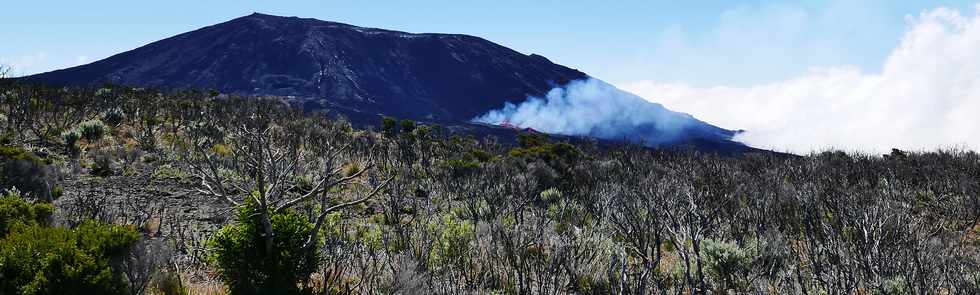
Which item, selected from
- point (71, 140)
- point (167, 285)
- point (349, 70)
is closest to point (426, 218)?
point (167, 285)

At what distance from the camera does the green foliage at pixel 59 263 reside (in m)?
4.30

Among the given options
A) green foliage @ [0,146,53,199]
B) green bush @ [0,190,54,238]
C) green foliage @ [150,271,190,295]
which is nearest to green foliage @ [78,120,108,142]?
green foliage @ [0,146,53,199]

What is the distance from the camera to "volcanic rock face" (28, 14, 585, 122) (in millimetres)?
102562

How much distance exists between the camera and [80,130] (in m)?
17.4

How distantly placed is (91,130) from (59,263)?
17.1m

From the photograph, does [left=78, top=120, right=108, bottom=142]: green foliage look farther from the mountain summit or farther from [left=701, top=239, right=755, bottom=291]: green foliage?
the mountain summit

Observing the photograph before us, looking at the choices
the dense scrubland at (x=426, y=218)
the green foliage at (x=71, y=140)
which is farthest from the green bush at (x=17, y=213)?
→ the green foliage at (x=71, y=140)

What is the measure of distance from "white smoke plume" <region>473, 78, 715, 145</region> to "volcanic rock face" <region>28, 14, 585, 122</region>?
502cm

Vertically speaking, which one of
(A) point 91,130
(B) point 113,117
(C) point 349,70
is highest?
(C) point 349,70

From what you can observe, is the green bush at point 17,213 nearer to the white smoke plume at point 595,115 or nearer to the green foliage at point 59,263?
the green foliage at point 59,263

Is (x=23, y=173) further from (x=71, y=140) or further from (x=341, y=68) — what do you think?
(x=341, y=68)

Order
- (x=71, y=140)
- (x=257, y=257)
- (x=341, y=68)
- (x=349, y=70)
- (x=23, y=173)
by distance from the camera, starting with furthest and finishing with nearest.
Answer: (x=349, y=70) → (x=341, y=68) → (x=71, y=140) → (x=23, y=173) → (x=257, y=257)

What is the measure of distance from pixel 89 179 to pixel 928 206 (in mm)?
23628

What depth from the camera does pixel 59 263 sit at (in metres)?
4.42
